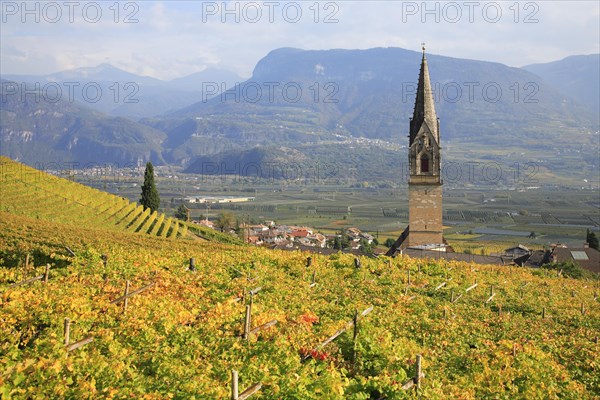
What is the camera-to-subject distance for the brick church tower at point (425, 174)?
132 feet

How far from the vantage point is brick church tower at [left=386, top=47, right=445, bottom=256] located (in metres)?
40.3

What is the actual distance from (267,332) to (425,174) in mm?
30761

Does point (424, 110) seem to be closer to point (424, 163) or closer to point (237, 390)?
point (424, 163)

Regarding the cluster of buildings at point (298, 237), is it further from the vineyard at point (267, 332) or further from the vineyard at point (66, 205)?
the vineyard at point (267, 332)

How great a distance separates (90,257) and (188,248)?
8.75m

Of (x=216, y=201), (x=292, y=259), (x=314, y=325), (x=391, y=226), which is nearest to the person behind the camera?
(x=314, y=325)

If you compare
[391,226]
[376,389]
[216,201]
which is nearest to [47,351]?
[376,389]

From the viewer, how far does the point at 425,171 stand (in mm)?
40938

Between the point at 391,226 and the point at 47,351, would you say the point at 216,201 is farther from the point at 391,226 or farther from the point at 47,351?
the point at 47,351

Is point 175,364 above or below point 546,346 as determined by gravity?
above

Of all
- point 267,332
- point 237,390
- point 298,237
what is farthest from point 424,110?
point 298,237

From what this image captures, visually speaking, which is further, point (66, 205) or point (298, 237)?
point (298, 237)

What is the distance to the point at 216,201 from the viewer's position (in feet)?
530

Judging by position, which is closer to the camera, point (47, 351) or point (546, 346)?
point (47, 351)
